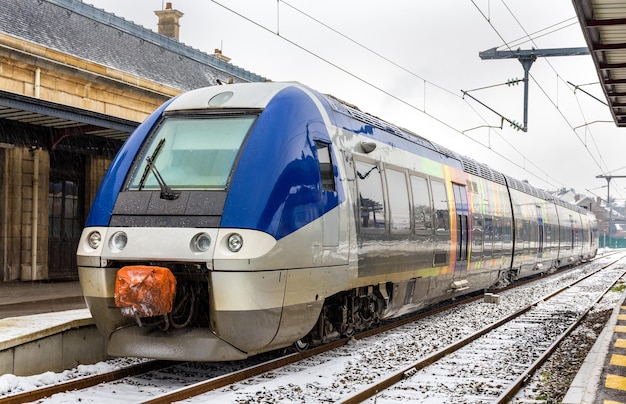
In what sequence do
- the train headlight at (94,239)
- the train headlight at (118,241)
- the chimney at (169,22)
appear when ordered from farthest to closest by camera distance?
the chimney at (169,22), the train headlight at (94,239), the train headlight at (118,241)

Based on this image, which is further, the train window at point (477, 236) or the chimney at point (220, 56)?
the chimney at point (220, 56)

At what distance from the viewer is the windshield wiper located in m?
7.60

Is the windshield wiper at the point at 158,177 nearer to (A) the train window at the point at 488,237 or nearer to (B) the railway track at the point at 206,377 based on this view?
(B) the railway track at the point at 206,377

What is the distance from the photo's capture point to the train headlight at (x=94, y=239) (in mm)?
7586

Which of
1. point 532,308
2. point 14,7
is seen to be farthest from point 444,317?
point 14,7

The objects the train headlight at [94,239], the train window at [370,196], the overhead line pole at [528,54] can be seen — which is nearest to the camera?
the train headlight at [94,239]

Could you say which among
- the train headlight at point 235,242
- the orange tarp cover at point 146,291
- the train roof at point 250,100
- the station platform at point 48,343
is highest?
the train roof at point 250,100

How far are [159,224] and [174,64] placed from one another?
17.3 m

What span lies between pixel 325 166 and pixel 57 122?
8130 mm

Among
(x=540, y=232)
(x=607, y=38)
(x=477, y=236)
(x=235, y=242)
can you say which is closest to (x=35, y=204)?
(x=477, y=236)

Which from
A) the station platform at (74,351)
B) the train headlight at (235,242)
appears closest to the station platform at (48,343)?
the station platform at (74,351)

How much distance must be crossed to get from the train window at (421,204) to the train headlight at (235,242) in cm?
490

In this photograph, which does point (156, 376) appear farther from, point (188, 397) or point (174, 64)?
point (174, 64)

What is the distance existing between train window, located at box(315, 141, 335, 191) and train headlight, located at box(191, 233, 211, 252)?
5.82 feet
